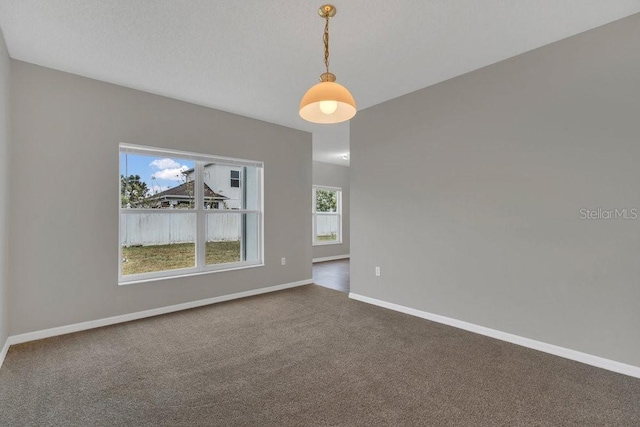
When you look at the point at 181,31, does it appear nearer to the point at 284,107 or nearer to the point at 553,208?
the point at 284,107

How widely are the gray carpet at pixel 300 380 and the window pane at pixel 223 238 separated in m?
1.34

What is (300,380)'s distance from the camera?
7.42ft

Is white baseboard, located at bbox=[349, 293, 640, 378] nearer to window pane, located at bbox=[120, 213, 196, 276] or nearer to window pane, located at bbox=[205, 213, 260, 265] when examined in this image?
window pane, located at bbox=[205, 213, 260, 265]

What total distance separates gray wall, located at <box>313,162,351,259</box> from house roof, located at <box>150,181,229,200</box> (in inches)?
152

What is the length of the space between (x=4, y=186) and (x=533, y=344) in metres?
5.06

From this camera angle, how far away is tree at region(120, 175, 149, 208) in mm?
3708

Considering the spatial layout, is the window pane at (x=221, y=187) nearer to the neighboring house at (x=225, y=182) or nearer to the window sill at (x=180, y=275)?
the neighboring house at (x=225, y=182)

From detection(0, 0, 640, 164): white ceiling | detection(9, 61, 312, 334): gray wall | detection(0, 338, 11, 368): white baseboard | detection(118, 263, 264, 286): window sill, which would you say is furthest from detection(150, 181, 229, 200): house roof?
detection(0, 338, 11, 368): white baseboard

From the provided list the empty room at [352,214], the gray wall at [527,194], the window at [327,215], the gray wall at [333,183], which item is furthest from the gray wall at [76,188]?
the window at [327,215]

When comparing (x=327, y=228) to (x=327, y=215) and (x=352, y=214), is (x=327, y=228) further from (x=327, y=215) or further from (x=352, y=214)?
(x=352, y=214)

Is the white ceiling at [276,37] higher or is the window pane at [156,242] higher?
the white ceiling at [276,37]

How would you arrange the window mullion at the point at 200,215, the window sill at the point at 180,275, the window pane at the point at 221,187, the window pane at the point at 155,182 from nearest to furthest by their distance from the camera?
the window sill at the point at 180,275
the window pane at the point at 155,182
the window mullion at the point at 200,215
the window pane at the point at 221,187

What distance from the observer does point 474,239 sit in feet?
10.6

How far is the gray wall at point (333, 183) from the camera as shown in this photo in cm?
809
